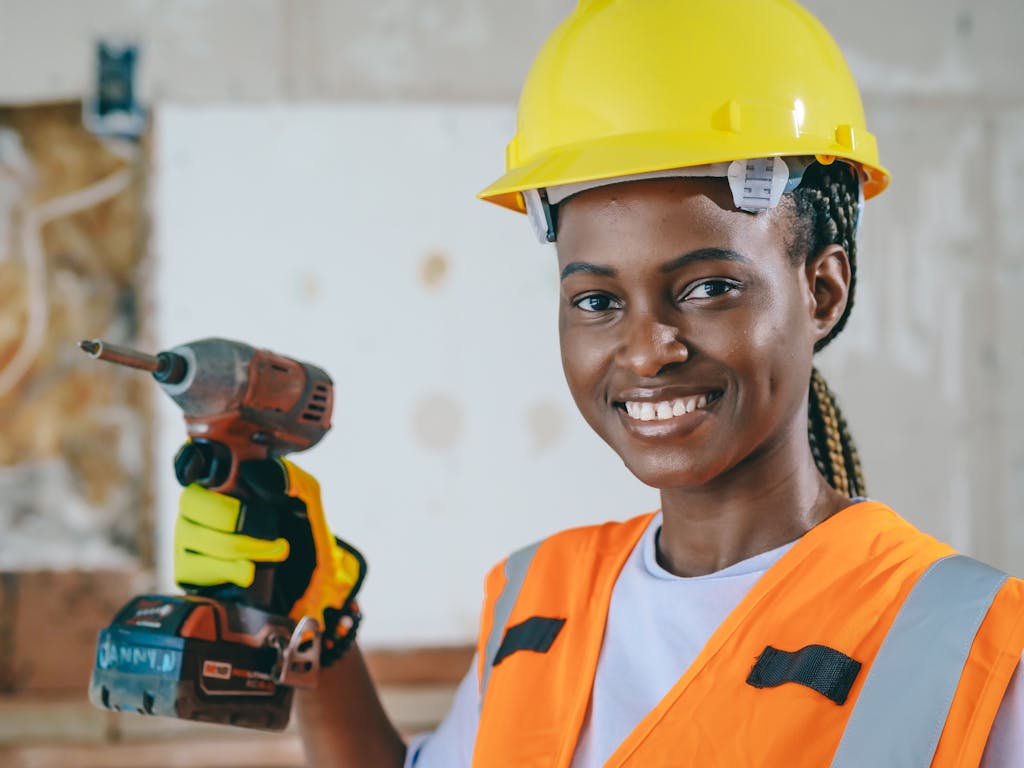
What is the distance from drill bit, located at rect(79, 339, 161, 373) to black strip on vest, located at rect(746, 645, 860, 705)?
0.79m

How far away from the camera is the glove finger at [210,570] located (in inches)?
47.4

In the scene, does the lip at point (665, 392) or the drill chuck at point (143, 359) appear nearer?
the lip at point (665, 392)

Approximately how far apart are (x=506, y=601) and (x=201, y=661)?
0.38 meters

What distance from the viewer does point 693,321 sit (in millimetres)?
945

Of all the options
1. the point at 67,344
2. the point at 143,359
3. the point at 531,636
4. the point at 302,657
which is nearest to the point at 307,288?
the point at 67,344

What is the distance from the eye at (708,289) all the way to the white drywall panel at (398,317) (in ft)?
5.97

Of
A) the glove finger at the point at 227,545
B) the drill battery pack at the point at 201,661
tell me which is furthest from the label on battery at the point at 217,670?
the glove finger at the point at 227,545

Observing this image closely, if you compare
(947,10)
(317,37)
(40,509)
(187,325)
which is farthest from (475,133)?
(40,509)

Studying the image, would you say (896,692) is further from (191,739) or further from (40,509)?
(40,509)

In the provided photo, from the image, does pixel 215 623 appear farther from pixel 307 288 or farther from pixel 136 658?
pixel 307 288

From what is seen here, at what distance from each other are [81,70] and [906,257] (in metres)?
2.47

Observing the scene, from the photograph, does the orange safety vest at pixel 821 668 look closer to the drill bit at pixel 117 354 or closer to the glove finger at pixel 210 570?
the glove finger at pixel 210 570

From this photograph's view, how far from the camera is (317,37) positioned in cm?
277

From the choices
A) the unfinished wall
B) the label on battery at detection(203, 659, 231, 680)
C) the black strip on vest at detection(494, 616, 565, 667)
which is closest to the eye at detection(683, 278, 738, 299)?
the black strip on vest at detection(494, 616, 565, 667)
